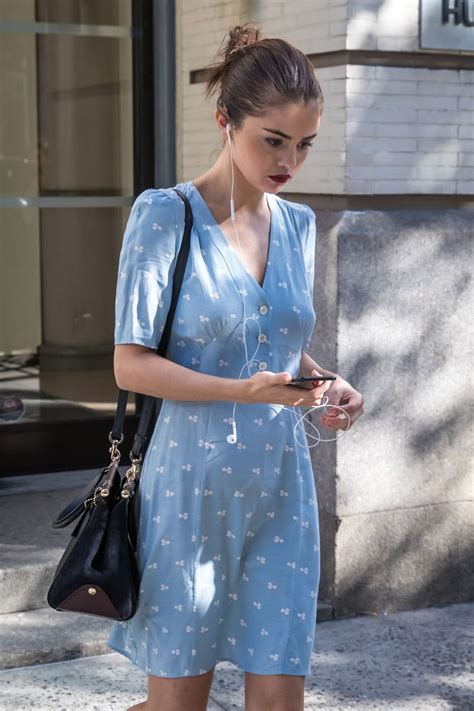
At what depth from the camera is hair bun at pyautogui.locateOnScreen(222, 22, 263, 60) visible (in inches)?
117

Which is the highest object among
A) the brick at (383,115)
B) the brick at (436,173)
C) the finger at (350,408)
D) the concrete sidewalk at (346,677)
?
the brick at (383,115)

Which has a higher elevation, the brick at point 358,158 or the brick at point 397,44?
the brick at point 397,44

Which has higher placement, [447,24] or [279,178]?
[447,24]

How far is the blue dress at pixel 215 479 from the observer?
2.86m

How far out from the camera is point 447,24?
16.9 feet

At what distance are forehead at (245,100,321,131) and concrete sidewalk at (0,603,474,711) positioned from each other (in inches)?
87.5

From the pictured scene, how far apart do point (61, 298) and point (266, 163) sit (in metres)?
3.80

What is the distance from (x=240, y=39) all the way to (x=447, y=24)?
2365 mm

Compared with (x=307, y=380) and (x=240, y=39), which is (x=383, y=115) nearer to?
(x=240, y=39)

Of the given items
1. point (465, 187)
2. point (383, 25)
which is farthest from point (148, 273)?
point (465, 187)

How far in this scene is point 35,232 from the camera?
21.0ft

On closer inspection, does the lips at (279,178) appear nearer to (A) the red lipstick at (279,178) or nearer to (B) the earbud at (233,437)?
(A) the red lipstick at (279,178)

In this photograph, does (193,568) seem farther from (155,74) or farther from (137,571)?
(155,74)

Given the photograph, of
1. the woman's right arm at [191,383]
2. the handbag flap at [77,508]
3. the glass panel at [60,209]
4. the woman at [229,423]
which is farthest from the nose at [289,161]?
the glass panel at [60,209]
